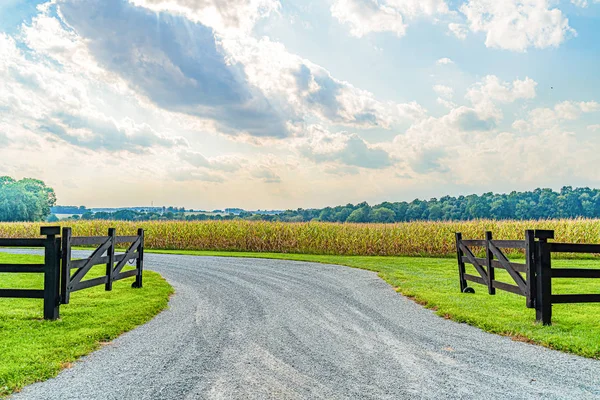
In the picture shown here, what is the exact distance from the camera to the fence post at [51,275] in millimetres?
8156

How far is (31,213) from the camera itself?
242 ft

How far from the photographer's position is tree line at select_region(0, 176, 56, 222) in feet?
230

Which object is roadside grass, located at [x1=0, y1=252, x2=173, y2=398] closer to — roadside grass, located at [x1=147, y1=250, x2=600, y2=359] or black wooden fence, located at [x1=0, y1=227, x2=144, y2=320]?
black wooden fence, located at [x1=0, y1=227, x2=144, y2=320]

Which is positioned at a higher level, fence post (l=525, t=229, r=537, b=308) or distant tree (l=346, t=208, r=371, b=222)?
distant tree (l=346, t=208, r=371, b=222)

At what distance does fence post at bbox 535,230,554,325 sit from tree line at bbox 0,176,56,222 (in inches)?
3173

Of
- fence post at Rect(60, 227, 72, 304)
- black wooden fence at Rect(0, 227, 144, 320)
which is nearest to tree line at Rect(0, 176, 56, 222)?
black wooden fence at Rect(0, 227, 144, 320)

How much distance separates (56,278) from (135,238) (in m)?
4.23

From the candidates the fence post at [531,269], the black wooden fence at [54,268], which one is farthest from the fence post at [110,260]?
the fence post at [531,269]

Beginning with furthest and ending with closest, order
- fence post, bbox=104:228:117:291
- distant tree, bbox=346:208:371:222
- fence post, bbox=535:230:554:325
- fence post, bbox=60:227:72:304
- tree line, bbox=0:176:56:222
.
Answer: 1. tree line, bbox=0:176:56:222
2. distant tree, bbox=346:208:371:222
3. fence post, bbox=104:228:117:291
4. fence post, bbox=60:227:72:304
5. fence post, bbox=535:230:554:325

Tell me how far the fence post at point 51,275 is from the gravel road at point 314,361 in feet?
6.02

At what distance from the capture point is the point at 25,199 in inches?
2886

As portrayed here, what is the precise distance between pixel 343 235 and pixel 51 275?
20608 mm

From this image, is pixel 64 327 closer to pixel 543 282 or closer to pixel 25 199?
pixel 543 282

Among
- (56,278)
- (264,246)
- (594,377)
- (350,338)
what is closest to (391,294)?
(350,338)
